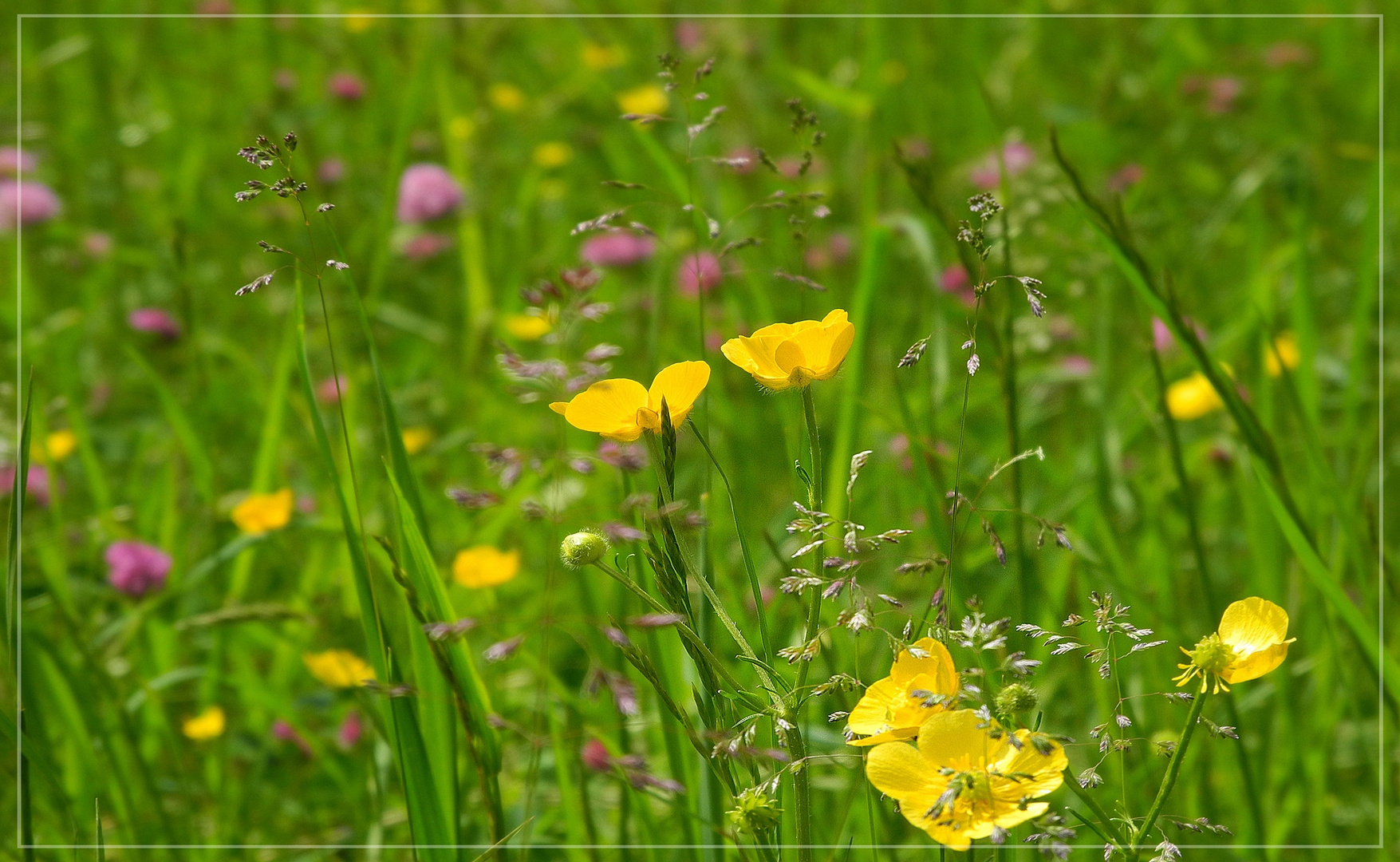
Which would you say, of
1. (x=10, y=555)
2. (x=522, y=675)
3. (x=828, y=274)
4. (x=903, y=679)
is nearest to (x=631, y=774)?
(x=903, y=679)

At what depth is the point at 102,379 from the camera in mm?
2150

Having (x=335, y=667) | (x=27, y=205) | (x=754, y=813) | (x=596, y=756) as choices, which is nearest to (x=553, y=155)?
(x=27, y=205)

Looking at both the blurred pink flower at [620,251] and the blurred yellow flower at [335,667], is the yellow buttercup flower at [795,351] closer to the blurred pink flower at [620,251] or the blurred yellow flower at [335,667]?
the blurred yellow flower at [335,667]

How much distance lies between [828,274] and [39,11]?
239 centimetres

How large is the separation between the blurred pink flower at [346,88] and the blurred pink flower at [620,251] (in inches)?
34.0

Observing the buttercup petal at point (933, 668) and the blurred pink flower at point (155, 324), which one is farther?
the blurred pink flower at point (155, 324)

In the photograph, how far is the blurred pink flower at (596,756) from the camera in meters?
1.01

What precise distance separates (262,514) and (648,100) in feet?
5.49

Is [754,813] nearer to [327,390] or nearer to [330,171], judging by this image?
[327,390]

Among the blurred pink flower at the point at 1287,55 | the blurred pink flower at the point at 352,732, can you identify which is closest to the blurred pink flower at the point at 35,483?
the blurred pink flower at the point at 352,732

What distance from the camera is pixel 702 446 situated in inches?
33.9

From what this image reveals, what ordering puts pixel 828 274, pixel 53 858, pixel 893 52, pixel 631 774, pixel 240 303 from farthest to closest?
pixel 893 52, pixel 240 303, pixel 828 274, pixel 53 858, pixel 631 774

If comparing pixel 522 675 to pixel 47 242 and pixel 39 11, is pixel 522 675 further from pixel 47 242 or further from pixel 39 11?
pixel 39 11

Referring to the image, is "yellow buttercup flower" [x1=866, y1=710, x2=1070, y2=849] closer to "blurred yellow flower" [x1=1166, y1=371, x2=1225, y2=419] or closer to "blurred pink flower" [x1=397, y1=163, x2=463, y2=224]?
"blurred yellow flower" [x1=1166, y1=371, x2=1225, y2=419]
